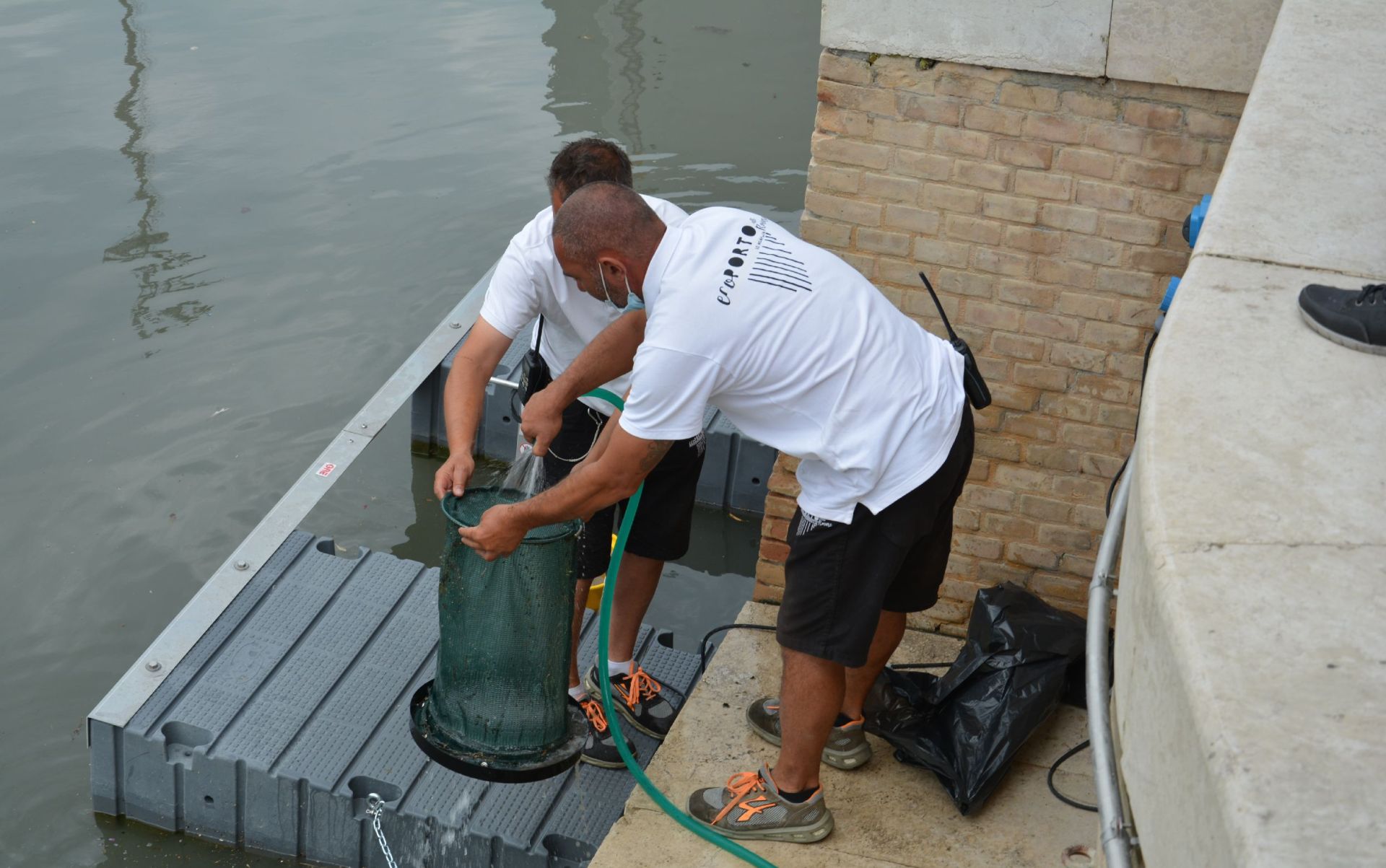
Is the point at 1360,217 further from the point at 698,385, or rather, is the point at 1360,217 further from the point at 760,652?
the point at 760,652

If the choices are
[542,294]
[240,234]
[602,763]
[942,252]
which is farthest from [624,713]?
[240,234]

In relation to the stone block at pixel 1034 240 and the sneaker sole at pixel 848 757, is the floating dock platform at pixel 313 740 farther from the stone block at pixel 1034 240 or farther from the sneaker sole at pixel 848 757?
the stone block at pixel 1034 240

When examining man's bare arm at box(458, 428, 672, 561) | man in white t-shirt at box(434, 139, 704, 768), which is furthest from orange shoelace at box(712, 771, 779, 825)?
man's bare arm at box(458, 428, 672, 561)

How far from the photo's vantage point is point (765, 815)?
3760 mm

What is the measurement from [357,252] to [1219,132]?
253 inches

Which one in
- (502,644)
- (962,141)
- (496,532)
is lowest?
(502,644)

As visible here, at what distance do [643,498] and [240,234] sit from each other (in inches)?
238

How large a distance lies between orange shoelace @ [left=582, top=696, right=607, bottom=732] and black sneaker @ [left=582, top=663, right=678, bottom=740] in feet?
0.14

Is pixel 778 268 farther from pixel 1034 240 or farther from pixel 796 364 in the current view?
pixel 1034 240

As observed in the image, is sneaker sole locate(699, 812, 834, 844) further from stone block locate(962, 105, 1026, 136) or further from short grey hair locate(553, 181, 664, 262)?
stone block locate(962, 105, 1026, 136)

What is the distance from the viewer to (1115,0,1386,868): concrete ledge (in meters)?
1.35

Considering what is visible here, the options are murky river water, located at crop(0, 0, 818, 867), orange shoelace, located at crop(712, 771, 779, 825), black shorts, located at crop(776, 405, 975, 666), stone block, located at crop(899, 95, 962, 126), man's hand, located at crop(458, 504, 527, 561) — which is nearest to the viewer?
man's hand, located at crop(458, 504, 527, 561)

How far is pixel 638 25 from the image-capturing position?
45.9ft

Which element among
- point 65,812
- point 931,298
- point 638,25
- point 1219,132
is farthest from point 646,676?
point 638,25
